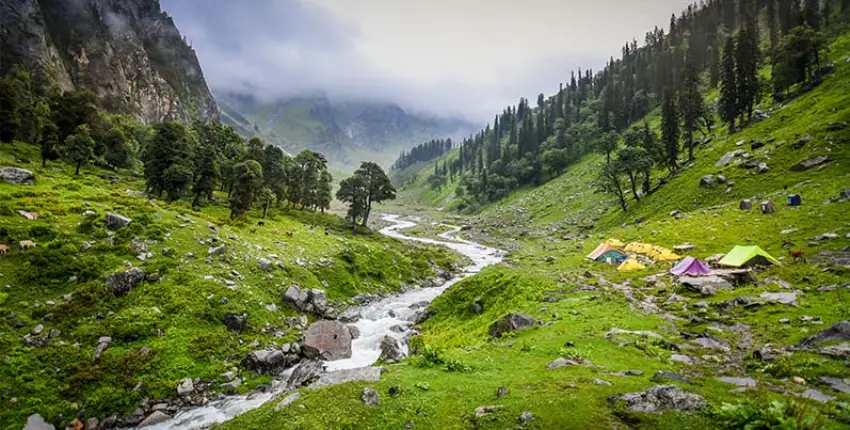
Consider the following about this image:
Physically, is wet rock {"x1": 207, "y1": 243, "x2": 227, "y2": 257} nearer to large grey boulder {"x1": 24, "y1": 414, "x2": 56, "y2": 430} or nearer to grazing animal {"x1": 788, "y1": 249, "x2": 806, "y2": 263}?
large grey boulder {"x1": 24, "y1": 414, "x2": 56, "y2": 430}

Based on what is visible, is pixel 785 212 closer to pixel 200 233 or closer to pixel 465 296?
pixel 465 296

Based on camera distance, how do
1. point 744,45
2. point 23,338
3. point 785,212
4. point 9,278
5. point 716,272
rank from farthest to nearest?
point 744,45, point 785,212, point 716,272, point 9,278, point 23,338

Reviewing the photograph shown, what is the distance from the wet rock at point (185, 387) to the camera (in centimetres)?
2222

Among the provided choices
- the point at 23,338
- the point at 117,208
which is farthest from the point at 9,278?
the point at 117,208

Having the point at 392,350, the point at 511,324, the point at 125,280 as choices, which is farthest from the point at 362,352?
the point at 125,280

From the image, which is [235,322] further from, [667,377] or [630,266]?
[630,266]

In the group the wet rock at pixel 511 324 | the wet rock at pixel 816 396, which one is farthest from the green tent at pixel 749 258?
the wet rock at pixel 816 396

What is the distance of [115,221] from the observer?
110 feet

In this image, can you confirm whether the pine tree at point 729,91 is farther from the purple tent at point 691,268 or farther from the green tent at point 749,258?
the purple tent at point 691,268

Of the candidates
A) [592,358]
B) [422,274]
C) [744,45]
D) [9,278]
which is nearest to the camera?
[592,358]

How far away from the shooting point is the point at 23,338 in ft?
72.6

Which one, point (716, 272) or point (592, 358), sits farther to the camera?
point (716, 272)

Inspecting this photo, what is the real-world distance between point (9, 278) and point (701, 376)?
39.5m

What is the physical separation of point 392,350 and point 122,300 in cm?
1876
